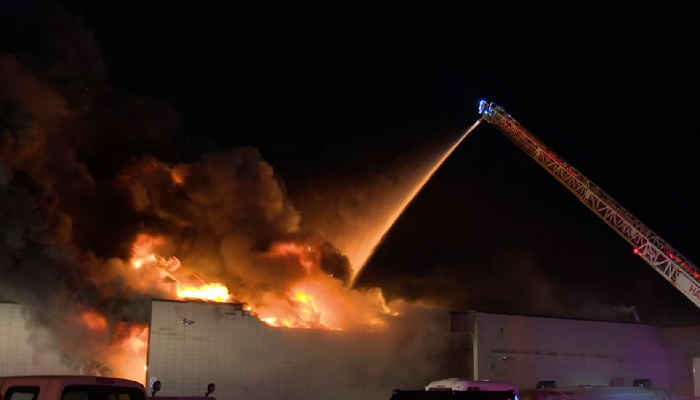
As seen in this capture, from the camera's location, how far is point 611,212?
31859 mm

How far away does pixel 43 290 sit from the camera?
82.2 feet

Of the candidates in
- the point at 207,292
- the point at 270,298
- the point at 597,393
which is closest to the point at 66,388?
the point at 207,292

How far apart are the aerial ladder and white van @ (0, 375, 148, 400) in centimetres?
2761

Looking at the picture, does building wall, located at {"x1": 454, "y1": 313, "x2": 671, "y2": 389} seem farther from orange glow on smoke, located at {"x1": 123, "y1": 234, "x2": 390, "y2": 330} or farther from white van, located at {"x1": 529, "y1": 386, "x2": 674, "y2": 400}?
orange glow on smoke, located at {"x1": 123, "y1": 234, "x2": 390, "y2": 330}

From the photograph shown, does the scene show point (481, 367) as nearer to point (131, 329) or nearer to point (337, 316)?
point (337, 316)

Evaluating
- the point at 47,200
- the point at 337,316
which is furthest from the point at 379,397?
the point at 47,200

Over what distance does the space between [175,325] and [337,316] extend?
7569 millimetres

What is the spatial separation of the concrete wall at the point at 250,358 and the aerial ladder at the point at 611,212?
1247 centimetres

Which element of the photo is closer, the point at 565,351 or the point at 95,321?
the point at 95,321

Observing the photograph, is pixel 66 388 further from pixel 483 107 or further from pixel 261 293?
pixel 483 107

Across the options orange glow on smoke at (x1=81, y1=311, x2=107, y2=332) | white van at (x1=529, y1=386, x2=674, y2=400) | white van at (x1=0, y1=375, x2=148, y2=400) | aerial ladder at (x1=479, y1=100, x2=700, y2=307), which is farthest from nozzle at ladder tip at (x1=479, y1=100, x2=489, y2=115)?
white van at (x1=0, y1=375, x2=148, y2=400)

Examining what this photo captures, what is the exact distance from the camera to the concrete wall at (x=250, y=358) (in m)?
24.9

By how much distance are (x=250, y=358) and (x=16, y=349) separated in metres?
8.22

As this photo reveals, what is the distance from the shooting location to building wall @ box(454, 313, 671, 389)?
3088 cm
